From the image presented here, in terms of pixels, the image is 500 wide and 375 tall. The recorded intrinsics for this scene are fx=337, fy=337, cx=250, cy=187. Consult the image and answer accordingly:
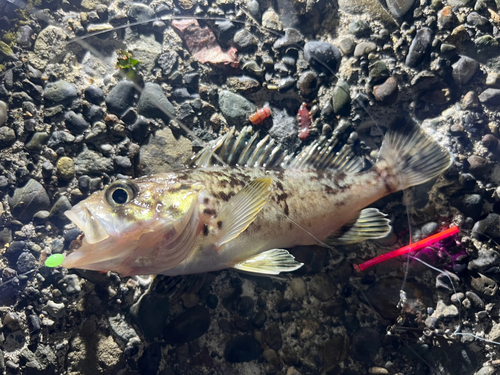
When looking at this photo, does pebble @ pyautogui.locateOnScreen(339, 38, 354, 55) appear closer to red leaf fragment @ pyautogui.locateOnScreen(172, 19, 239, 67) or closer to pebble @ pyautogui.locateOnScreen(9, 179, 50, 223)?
red leaf fragment @ pyautogui.locateOnScreen(172, 19, 239, 67)

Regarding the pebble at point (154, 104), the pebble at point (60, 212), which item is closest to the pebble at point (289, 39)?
the pebble at point (154, 104)

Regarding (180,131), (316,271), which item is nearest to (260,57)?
(180,131)

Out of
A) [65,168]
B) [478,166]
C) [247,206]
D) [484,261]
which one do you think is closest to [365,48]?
[478,166]

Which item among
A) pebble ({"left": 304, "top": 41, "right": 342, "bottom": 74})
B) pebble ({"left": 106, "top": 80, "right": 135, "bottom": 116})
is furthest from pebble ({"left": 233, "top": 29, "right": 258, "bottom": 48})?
pebble ({"left": 106, "top": 80, "right": 135, "bottom": 116})

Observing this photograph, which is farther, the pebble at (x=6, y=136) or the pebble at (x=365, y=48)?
the pebble at (x=365, y=48)

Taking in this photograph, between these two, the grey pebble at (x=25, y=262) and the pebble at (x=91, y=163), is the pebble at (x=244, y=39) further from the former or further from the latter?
the grey pebble at (x=25, y=262)

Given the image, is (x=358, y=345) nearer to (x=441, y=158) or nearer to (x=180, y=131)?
(x=441, y=158)
